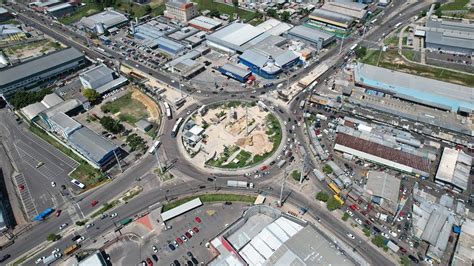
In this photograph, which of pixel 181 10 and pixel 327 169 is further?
pixel 181 10

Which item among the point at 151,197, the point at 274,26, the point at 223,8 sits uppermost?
the point at 223,8

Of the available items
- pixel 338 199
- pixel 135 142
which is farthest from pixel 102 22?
pixel 338 199

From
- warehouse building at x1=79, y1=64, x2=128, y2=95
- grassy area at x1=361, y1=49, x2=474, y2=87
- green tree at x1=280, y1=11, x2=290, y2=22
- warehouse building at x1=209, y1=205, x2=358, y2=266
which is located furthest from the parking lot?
green tree at x1=280, y1=11, x2=290, y2=22

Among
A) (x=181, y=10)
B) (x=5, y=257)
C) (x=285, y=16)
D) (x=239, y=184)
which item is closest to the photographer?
(x=5, y=257)

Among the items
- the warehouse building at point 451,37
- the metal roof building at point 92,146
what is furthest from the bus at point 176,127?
the warehouse building at point 451,37

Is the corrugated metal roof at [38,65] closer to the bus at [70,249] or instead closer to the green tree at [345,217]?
the bus at [70,249]

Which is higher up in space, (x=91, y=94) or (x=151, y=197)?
(x=91, y=94)

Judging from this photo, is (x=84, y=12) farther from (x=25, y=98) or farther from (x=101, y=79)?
(x=25, y=98)
